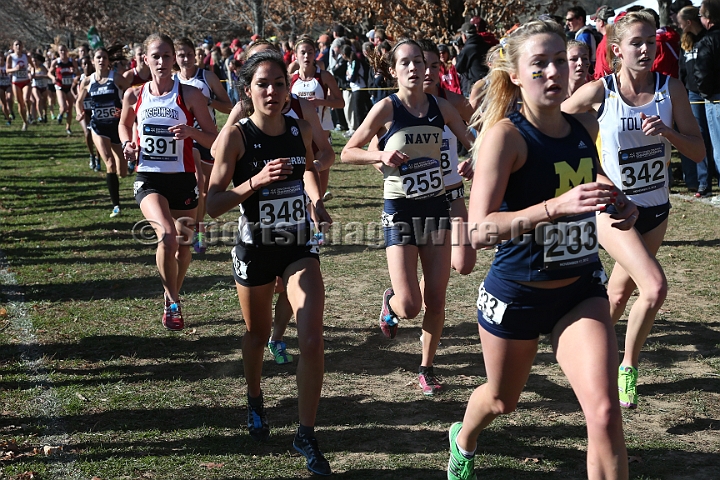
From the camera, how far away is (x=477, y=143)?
3.59 meters

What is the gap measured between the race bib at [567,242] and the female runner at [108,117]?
31.4 ft

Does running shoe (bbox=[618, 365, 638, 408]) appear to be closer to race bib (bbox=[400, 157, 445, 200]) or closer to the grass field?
the grass field

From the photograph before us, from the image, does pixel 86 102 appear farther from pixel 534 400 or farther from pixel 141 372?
pixel 534 400

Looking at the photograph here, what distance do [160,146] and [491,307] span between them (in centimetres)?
420

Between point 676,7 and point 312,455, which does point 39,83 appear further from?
point 312,455

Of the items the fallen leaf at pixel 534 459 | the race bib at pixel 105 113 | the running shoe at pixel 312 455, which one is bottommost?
the fallen leaf at pixel 534 459

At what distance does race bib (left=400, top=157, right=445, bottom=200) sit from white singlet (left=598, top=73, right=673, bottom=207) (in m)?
1.10

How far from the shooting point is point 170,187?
6.97m

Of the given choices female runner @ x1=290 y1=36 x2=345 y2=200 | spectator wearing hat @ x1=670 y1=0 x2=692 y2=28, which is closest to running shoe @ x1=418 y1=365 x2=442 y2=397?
female runner @ x1=290 y1=36 x2=345 y2=200

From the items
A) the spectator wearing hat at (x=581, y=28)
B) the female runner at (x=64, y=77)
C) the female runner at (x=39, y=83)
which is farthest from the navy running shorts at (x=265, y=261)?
the female runner at (x=39, y=83)

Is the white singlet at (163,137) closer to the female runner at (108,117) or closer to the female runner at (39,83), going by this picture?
the female runner at (108,117)

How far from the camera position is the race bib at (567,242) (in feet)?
11.3

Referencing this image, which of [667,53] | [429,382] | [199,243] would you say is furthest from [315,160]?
[667,53]

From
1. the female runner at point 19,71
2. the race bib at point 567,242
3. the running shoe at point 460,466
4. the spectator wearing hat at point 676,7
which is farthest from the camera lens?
the female runner at point 19,71
